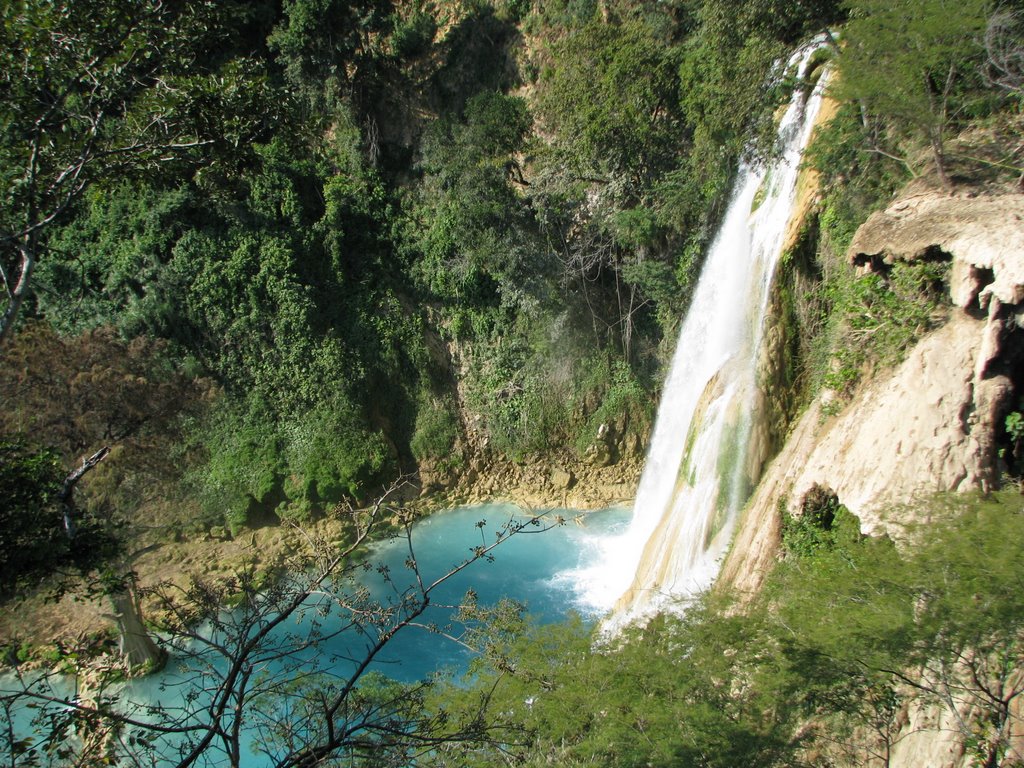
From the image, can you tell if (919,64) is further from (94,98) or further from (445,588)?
(445,588)

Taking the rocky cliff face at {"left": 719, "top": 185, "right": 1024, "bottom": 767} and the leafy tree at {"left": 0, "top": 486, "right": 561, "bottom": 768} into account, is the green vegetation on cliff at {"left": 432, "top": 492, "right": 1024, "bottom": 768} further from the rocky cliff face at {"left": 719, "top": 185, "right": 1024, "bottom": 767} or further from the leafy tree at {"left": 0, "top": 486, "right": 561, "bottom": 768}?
the leafy tree at {"left": 0, "top": 486, "right": 561, "bottom": 768}

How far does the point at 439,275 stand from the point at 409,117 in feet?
16.8

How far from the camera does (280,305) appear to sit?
16.1m

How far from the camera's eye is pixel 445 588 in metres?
13.1

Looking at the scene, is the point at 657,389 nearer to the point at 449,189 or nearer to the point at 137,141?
the point at 449,189

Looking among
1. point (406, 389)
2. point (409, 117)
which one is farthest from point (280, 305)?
point (409, 117)

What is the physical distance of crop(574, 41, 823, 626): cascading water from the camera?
949cm

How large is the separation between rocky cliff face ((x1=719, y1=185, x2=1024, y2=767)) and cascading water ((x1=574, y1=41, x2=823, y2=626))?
38.5 inches

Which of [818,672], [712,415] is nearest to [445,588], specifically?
[712,415]

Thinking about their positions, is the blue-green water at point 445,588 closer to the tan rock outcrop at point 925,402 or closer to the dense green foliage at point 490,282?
the dense green foliage at point 490,282

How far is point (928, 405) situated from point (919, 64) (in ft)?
14.9

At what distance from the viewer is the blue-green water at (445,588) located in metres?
10.8

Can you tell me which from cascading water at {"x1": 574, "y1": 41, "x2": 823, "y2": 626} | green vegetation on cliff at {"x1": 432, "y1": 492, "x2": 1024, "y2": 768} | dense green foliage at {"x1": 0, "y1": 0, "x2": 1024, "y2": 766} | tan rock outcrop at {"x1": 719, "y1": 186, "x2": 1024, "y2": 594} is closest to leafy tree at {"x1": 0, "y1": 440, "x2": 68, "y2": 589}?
dense green foliage at {"x1": 0, "y1": 0, "x2": 1024, "y2": 766}

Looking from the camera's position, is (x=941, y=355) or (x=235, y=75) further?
(x=941, y=355)
